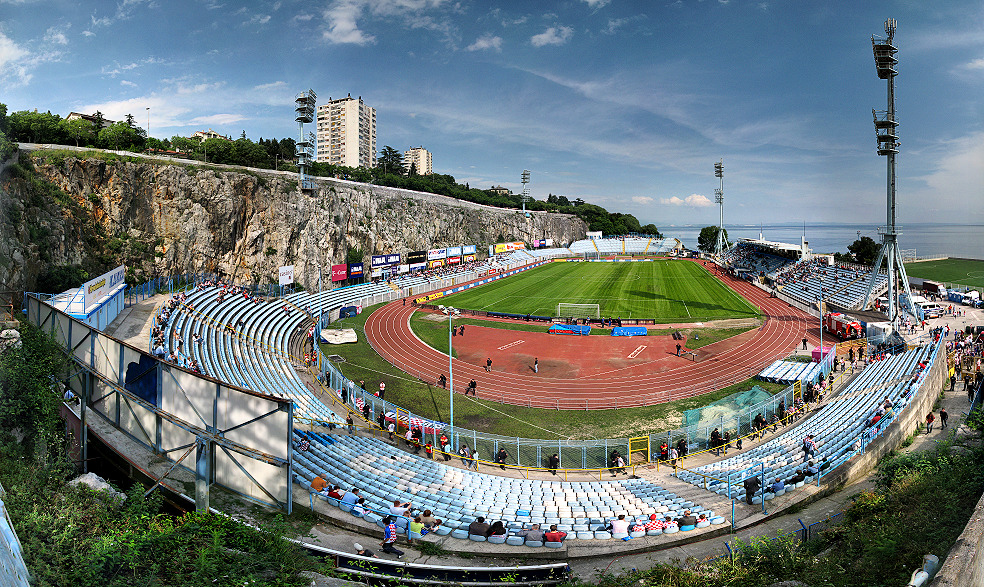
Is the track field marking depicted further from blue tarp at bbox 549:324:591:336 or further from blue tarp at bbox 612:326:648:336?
blue tarp at bbox 612:326:648:336

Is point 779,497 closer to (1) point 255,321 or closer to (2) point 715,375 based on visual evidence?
(2) point 715,375

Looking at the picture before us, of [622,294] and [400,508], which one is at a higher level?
[622,294]

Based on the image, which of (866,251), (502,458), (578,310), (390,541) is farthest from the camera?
(866,251)

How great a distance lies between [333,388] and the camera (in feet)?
92.4

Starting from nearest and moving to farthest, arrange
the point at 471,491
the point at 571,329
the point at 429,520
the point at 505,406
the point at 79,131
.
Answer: the point at 429,520 → the point at 471,491 → the point at 505,406 → the point at 571,329 → the point at 79,131

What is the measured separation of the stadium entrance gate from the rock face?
29.0 m

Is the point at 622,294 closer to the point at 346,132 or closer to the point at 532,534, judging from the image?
the point at 532,534

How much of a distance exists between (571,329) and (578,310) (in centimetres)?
960

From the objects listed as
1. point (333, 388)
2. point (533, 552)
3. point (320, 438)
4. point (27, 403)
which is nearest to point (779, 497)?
point (533, 552)

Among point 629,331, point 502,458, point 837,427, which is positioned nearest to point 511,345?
point 629,331

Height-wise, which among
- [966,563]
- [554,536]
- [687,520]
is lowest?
[687,520]

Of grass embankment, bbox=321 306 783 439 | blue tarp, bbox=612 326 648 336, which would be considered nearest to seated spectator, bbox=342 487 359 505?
grass embankment, bbox=321 306 783 439

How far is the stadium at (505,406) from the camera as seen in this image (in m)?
12.3

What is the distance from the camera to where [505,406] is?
26969 millimetres
